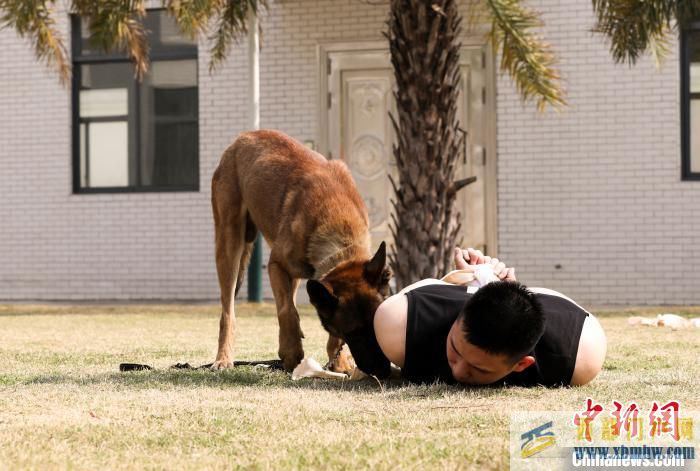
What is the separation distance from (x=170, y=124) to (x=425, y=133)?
6995 mm

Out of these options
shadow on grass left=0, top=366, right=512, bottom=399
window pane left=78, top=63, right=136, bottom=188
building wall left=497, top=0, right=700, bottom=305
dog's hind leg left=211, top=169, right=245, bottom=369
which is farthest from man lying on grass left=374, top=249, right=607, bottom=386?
window pane left=78, top=63, right=136, bottom=188

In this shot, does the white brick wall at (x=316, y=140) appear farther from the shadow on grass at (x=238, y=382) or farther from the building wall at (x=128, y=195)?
the shadow on grass at (x=238, y=382)

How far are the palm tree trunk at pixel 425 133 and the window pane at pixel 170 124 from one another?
6389 mm

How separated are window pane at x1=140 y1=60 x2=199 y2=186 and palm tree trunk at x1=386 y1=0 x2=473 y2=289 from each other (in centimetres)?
639

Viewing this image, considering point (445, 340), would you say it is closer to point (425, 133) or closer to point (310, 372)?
point (310, 372)

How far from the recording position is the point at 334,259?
588cm

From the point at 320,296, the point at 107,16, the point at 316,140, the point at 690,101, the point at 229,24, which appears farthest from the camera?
the point at 316,140

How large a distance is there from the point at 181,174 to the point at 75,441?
1363 cm

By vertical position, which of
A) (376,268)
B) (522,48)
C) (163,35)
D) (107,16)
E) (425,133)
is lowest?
(376,268)

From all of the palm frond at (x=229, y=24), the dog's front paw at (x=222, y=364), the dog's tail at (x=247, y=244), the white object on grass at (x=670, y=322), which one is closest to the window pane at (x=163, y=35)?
the palm frond at (x=229, y=24)

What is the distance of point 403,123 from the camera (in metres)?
11.5

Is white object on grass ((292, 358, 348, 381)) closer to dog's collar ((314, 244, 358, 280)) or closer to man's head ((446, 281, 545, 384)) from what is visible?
dog's collar ((314, 244, 358, 280))

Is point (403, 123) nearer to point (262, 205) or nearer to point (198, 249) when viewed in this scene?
point (262, 205)

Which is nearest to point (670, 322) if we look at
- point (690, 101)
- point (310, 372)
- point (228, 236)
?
point (228, 236)
